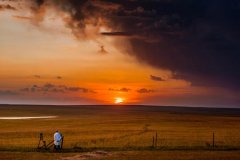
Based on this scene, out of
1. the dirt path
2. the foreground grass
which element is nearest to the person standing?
the foreground grass

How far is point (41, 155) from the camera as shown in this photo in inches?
1567

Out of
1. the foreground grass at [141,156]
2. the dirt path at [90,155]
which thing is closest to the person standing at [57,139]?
the foreground grass at [141,156]

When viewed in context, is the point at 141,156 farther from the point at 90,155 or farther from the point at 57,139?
the point at 57,139

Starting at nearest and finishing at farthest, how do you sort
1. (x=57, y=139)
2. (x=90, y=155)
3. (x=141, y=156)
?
(x=141, y=156) → (x=90, y=155) → (x=57, y=139)

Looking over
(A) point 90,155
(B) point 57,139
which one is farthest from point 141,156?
(B) point 57,139

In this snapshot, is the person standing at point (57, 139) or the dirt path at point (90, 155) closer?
the dirt path at point (90, 155)

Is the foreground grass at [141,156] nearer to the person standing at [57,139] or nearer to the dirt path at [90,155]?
the dirt path at [90,155]

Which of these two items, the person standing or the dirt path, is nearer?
the dirt path

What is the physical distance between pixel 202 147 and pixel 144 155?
468 inches

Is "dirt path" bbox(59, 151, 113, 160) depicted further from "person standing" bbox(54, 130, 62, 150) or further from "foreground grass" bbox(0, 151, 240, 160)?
"person standing" bbox(54, 130, 62, 150)

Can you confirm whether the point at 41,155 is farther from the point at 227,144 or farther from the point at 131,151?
the point at 227,144

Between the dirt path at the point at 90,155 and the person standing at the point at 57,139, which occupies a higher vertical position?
the person standing at the point at 57,139

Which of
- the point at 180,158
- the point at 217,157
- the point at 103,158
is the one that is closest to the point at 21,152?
the point at 103,158

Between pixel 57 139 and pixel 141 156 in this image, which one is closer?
pixel 141 156
